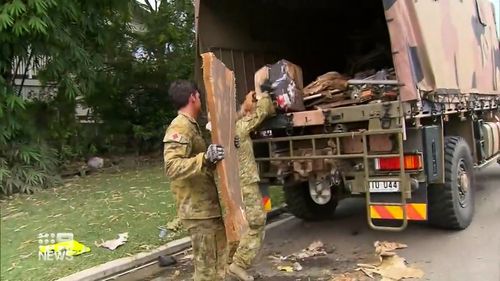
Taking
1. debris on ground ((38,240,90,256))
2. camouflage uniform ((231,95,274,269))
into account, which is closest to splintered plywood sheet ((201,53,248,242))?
camouflage uniform ((231,95,274,269))

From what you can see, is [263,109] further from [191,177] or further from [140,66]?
[140,66]

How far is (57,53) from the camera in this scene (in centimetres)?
970

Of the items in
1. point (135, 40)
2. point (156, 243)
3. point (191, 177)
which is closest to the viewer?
point (191, 177)

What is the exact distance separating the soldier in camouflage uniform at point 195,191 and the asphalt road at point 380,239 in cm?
141

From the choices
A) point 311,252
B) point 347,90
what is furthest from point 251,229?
point 347,90

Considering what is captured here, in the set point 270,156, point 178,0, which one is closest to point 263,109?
point 270,156

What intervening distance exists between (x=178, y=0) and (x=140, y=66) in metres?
1.80

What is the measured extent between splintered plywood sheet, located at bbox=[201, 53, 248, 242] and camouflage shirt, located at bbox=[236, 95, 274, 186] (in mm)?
1549

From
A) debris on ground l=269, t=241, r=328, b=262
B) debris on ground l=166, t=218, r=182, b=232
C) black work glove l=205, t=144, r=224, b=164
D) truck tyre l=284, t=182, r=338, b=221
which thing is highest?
black work glove l=205, t=144, r=224, b=164

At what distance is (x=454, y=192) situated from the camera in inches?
229

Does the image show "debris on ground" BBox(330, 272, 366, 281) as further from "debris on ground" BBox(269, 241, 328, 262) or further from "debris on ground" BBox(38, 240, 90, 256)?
"debris on ground" BBox(38, 240, 90, 256)

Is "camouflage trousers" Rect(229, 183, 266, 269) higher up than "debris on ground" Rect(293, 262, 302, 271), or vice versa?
"camouflage trousers" Rect(229, 183, 266, 269)

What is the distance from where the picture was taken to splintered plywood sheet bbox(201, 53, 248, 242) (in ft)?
11.6

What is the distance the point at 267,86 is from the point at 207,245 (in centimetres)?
248
